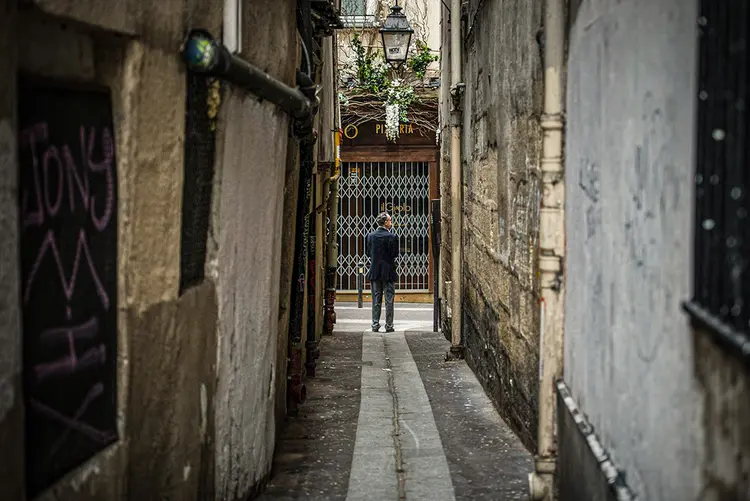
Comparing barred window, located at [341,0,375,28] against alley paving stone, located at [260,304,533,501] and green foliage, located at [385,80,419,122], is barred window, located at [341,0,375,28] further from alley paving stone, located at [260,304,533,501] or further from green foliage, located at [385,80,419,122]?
alley paving stone, located at [260,304,533,501]

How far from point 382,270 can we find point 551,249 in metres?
9.44

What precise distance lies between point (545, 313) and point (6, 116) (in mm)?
3568

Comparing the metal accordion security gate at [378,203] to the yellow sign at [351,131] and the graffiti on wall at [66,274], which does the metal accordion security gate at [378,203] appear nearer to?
the yellow sign at [351,131]

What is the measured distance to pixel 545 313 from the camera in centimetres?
580

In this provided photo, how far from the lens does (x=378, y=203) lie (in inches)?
802

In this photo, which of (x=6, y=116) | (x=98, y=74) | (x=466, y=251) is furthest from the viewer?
(x=466, y=251)

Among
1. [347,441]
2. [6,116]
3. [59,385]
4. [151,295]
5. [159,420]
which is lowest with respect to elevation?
[347,441]

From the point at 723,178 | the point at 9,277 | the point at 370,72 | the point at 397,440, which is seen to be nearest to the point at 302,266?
the point at 397,440

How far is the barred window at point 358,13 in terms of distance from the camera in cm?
1942

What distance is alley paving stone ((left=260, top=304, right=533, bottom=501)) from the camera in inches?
247

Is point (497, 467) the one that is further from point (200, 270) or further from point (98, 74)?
point (98, 74)

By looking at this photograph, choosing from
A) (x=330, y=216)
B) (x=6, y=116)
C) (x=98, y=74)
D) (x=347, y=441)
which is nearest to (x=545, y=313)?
(x=347, y=441)

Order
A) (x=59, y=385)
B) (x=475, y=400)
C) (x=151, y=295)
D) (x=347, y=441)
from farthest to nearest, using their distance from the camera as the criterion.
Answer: (x=475, y=400) → (x=347, y=441) → (x=151, y=295) → (x=59, y=385)

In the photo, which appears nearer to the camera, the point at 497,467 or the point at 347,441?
the point at 497,467
